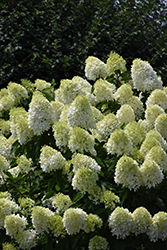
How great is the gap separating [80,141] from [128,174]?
1.43ft

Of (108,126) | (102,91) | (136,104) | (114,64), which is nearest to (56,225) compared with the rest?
(108,126)

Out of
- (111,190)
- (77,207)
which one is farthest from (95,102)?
(77,207)

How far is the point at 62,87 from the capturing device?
311 centimetres

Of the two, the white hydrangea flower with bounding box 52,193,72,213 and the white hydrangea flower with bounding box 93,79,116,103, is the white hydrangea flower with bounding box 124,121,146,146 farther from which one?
the white hydrangea flower with bounding box 52,193,72,213

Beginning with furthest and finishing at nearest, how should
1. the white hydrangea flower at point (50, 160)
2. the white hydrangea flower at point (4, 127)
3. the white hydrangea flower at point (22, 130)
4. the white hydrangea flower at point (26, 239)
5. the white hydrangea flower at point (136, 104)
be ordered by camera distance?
the white hydrangea flower at point (136, 104)
the white hydrangea flower at point (4, 127)
the white hydrangea flower at point (22, 130)
the white hydrangea flower at point (50, 160)
the white hydrangea flower at point (26, 239)

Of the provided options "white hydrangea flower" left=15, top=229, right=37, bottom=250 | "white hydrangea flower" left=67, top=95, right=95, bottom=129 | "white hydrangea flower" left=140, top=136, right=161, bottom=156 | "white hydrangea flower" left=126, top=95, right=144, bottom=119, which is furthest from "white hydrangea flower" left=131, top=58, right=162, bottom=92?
"white hydrangea flower" left=15, top=229, right=37, bottom=250

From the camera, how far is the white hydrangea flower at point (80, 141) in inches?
96.1

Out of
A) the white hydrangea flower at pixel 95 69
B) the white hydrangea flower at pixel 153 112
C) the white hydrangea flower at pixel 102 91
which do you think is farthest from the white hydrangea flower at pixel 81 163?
the white hydrangea flower at pixel 95 69

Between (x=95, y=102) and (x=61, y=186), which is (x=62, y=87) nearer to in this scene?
(x=95, y=102)

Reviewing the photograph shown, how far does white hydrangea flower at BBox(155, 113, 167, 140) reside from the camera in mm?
3074

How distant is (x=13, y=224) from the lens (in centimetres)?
220

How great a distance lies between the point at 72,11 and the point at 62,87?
3.76m

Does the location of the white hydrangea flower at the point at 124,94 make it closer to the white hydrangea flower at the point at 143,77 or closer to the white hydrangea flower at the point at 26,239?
the white hydrangea flower at the point at 143,77

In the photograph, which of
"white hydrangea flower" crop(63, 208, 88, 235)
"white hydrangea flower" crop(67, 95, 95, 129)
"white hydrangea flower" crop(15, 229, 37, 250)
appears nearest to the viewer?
"white hydrangea flower" crop(63, 208, 88, 235)
